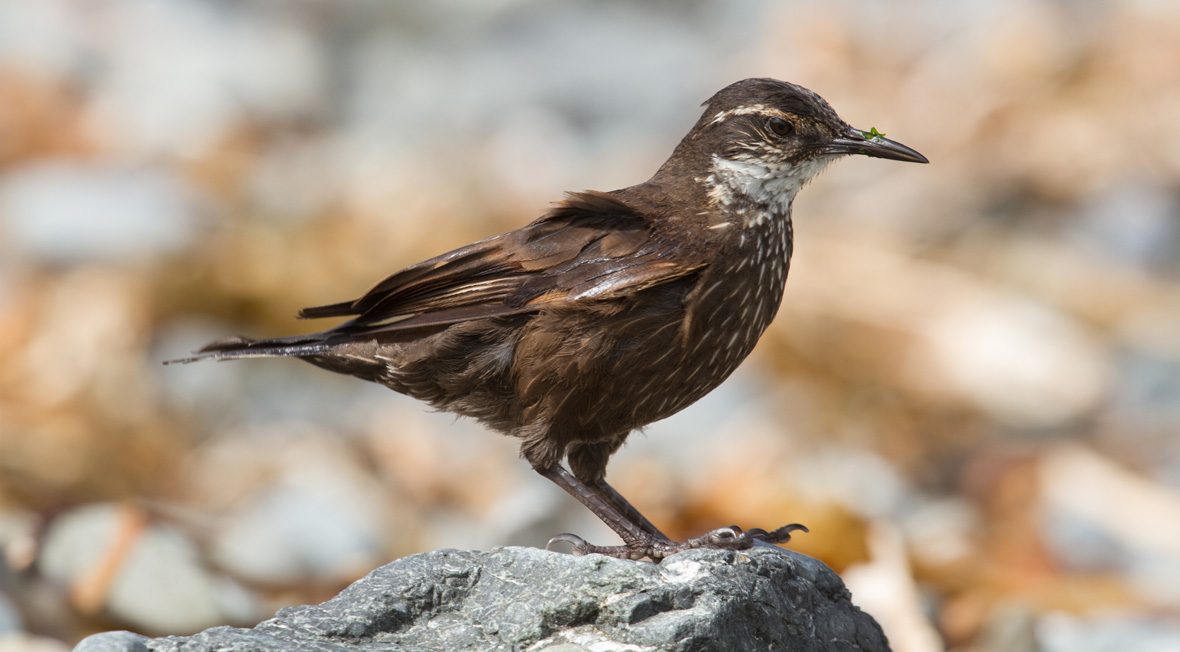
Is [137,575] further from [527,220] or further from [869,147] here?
[527,220]

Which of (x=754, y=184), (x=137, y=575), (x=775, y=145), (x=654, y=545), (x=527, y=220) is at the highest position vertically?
(x=527, y=220)

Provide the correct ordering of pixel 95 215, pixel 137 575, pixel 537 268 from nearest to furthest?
1. pixel 537 268
2. pixel 137 575
3. pixel 95 215

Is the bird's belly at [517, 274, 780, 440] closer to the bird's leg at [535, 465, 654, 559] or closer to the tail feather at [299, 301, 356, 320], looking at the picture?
the bird's leg at [535, 465, 654, 559]

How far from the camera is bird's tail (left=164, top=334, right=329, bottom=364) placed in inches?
181

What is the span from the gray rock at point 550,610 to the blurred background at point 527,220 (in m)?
1.36

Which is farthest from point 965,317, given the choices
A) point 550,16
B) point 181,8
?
point 181,8

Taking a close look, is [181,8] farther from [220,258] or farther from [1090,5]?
[1090,5]

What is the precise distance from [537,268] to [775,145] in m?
0.76

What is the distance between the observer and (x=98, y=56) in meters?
10.7

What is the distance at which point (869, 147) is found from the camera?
454 cm

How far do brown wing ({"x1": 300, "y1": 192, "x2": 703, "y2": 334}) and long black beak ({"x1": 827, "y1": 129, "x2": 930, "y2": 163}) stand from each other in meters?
0.59

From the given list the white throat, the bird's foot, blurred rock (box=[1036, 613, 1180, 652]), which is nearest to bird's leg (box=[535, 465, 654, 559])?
the bird's foot

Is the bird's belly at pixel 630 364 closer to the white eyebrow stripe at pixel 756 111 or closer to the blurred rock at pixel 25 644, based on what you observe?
the white eyebrow stripe at pixel 756 111

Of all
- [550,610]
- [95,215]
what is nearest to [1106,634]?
[550,610]
